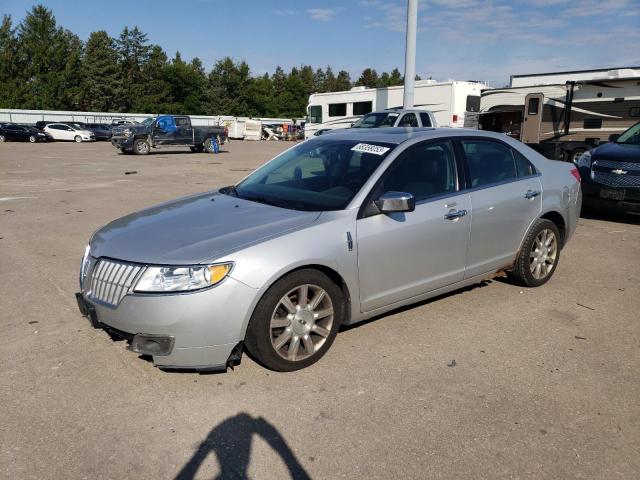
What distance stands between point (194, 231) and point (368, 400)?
5.10 ft

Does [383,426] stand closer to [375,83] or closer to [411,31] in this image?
[411,31]

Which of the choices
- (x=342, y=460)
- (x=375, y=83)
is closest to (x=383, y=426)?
(x=342, y=460)

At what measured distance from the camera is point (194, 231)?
11.3 feet

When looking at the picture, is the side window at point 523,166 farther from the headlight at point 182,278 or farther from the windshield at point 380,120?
the windshield at point 380,120

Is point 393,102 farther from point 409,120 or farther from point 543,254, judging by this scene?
point 543,254

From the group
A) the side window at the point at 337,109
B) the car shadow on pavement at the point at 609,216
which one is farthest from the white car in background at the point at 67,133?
the car shadow on pavement at the point at 609,216

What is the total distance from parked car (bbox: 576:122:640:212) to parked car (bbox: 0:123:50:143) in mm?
41714

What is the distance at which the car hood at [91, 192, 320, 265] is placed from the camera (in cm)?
315

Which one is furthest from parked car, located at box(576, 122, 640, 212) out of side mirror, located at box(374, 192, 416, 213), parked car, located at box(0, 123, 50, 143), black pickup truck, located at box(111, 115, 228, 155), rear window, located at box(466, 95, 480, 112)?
parked car, located at box(0, 123, 50, 143)

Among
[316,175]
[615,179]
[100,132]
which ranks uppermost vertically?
[100,132]

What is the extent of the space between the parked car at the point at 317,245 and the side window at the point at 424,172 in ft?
0.03

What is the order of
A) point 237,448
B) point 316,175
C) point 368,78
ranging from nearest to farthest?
point 237,448, point 316,175, point 368,78

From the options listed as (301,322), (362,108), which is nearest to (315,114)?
(362,108)

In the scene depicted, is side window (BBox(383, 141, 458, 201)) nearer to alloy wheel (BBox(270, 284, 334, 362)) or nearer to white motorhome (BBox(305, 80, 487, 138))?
alloy wheel (BBox(270, 284, 334, 362))
